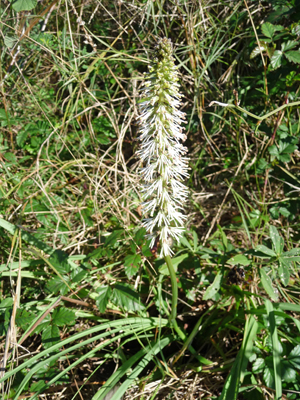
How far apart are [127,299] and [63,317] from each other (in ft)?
1.41

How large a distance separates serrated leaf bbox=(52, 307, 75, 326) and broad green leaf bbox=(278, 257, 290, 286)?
1.34 meters

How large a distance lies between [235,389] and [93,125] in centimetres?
261

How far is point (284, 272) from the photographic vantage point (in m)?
2.16

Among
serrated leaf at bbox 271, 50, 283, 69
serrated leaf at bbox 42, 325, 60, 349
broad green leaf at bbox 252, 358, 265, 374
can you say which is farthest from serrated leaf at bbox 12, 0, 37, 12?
broad green leaf at bbox 252, 358, 265, 374

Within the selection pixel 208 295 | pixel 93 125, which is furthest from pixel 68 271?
pixel 93 125

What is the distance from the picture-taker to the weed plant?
2.28m

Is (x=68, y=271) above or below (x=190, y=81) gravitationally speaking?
below

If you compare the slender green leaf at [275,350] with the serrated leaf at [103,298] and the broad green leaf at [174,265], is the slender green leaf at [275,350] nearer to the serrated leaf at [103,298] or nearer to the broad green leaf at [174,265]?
the broad green leaf at [174,265]

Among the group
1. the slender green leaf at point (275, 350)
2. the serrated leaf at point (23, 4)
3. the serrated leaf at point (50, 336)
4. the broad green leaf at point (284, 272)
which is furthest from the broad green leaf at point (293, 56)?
the serrated leaf at point (50, 336)

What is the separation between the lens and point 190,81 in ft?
11.8

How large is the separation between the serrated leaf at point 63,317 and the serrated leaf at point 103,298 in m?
0.18

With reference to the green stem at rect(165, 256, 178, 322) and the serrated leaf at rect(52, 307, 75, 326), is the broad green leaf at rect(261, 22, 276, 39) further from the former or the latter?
the serrated leaf at rect(52, 307, 75, 326)

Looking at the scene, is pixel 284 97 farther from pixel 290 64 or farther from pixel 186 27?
pixel 186 27

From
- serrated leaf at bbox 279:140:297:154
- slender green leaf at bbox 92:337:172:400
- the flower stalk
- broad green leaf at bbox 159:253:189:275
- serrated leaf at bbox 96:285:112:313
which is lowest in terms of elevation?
slender green leaf at bbox 92:337:172:400
